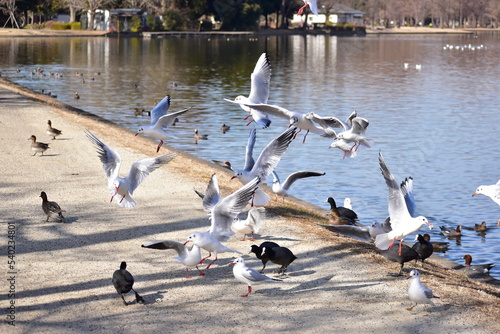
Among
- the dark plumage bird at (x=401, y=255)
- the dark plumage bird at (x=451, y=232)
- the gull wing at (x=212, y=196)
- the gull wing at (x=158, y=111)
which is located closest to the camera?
the dark plumage bird at (x=401, y=255)

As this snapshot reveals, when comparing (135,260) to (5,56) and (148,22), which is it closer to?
(5,56)

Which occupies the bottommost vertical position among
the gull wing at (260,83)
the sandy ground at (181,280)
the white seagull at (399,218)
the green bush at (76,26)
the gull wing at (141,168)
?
the sandy ground at (181,280)

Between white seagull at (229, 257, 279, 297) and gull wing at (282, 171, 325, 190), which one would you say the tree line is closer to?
gull wing at (282, 171, 325, 190)

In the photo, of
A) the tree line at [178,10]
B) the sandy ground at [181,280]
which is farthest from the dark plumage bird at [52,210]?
the tree line at [178,10]

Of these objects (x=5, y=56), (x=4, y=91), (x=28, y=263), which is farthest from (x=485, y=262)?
(x=5, y=56)

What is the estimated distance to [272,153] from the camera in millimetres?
10031

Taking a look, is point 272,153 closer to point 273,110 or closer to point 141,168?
point 273,110

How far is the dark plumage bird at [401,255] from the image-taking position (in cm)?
912

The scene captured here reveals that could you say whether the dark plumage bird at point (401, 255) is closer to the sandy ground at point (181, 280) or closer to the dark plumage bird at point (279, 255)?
the sandy ground at point (181, 280)

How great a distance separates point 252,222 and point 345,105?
935 inches

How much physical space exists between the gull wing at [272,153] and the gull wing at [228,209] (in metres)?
1.34

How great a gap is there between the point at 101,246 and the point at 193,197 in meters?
2.97

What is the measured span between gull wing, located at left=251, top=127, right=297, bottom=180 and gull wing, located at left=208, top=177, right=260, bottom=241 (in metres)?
1.34

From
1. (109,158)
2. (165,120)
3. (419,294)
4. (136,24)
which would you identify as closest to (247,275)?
(419,294)
